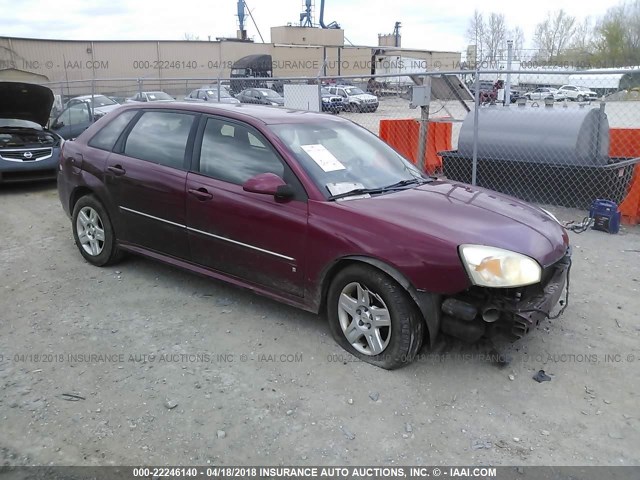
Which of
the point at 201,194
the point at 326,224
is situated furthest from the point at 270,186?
the point at 201,194

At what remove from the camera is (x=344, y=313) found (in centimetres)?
364

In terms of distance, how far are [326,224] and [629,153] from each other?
6.21 m

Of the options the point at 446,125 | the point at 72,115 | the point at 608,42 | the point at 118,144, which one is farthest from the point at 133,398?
the point at 608,42

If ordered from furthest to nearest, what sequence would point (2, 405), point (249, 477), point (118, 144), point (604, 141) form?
point (604, 141), point (118, 144), point (2, 405), point (249, 477)

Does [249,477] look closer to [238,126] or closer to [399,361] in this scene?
[399,361]

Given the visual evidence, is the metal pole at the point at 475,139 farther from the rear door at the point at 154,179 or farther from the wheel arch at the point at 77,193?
the wheel arch at the point at 77,193

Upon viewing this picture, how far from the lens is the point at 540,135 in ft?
24.3

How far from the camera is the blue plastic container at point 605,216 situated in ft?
21.3

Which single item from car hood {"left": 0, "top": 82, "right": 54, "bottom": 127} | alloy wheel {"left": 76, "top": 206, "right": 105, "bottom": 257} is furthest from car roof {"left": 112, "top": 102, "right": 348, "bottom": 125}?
car hood {"left": 0, "top": 82, "right": 54, "bottom": 127}

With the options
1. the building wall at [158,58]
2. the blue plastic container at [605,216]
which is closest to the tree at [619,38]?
the building wall at [158,58]

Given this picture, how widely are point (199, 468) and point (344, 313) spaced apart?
1408 millimetres

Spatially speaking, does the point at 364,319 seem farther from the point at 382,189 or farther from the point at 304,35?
the point at 304,35

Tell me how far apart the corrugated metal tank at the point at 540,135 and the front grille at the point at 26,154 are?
6.83 metres

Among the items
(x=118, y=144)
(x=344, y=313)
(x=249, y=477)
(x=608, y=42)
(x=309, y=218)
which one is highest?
(x=608, y=42)
